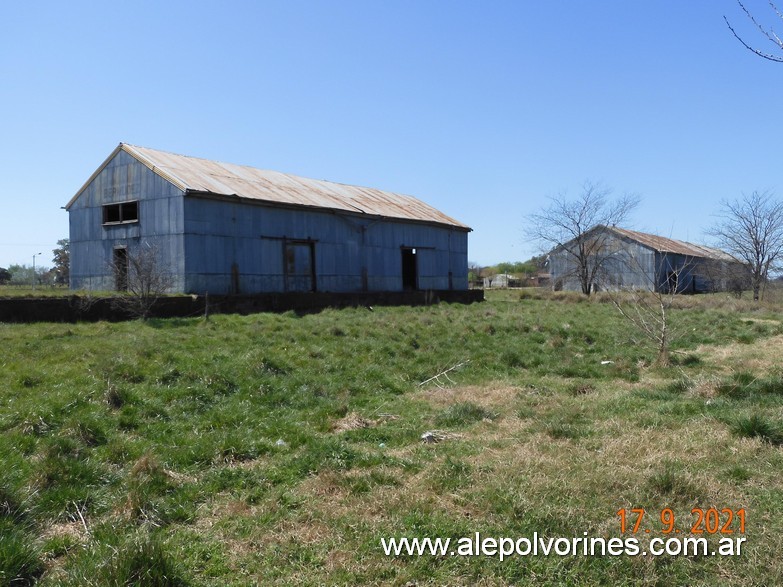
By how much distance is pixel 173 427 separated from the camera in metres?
7.62

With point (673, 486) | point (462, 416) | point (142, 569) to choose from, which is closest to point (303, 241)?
point (462, 416)

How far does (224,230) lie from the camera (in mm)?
22766

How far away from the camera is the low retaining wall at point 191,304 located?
628 inches

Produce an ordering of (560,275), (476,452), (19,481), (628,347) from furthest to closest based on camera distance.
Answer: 1. (560,275)
2. (628,347)
3. (476,452)
4. (19,481)

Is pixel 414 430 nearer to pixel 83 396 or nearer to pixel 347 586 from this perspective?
pixel 347 586

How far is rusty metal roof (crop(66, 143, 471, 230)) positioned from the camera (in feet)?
75.8

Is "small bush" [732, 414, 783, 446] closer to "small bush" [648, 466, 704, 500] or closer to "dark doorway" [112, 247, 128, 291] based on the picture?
"small bush" [648, 466, 704, 500]

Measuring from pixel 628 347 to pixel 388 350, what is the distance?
5.89 m

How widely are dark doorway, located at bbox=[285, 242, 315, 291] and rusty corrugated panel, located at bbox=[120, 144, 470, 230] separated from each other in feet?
5.96

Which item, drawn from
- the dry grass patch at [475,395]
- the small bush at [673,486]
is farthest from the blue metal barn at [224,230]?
the small bush at [673,486]

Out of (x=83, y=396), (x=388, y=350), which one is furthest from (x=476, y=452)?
(x=388, y=350)

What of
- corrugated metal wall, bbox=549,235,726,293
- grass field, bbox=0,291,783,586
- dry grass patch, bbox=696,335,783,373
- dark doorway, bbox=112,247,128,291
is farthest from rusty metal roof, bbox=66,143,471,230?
dry grass patch, bbox=696,335,783,373

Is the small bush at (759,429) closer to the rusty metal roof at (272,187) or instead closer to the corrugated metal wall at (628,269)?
the rusty metal roof at (272,187)

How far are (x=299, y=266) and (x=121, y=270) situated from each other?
22.5 ft
